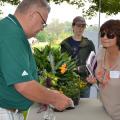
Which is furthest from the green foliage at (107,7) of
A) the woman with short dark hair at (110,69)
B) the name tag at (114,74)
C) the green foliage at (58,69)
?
the name tag at (114,74)

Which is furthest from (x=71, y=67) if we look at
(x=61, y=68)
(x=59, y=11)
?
(x=59, y=11)

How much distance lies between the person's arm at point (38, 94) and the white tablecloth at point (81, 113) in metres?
0.80

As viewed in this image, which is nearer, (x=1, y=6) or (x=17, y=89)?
(x=17, y=89)

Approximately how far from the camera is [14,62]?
5.74 ft

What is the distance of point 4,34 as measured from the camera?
1776mm

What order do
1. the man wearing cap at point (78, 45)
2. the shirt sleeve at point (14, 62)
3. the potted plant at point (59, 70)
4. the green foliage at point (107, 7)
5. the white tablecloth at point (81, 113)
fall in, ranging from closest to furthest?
the shirt sleeve at point (14, 62), the white tablecloth at point (81, 113), the potted plant at point (59, 70), the man wearing cap at point (78, 45), the green foliage at point (107, 7)

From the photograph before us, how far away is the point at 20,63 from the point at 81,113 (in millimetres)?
1182

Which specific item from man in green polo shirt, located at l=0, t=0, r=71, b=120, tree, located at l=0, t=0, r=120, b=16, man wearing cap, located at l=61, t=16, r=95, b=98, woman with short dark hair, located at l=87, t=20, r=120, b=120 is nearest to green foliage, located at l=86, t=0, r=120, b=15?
tree, located at l=0, t=0, r=120, b=16

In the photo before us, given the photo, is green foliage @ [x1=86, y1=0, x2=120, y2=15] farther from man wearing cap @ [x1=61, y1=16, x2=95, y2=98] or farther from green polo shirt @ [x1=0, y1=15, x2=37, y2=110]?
green polo shirt @ [x1=0, y1=15, x2=37, y2=110]

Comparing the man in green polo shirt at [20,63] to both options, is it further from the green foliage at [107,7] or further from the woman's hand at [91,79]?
the green foliage at [107,7]

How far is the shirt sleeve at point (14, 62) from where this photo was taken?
1750mm

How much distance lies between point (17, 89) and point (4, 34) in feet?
0.87

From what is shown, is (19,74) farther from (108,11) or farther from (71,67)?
(108,11)

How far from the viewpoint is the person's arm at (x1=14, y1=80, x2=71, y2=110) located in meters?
1.79
